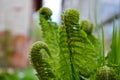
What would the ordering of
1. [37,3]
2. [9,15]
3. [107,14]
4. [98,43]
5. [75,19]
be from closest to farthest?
[75,19] → [98,43] → [107,14] → [9,15] → [37,3]

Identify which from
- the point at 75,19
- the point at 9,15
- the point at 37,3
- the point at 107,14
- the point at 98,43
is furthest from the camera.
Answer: the point at 37,3

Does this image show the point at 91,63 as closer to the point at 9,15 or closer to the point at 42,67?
the point at 42,67

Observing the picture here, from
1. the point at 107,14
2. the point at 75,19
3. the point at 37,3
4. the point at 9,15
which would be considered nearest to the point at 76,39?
the point at 75,19

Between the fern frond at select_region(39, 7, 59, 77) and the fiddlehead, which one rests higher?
the fern frond at select_region(39, 7, 59, 77)

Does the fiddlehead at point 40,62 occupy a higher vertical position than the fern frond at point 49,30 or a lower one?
lower

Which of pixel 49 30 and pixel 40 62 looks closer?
pixel 40 62
